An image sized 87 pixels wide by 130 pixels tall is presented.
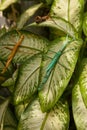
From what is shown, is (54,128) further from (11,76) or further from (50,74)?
(11,76)

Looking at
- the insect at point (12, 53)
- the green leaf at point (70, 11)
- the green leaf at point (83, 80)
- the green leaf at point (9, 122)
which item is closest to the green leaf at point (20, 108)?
the green leaf at point (9, 122)

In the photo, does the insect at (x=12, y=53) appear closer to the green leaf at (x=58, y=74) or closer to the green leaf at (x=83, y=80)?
the green leaf at (x=58, y=74)

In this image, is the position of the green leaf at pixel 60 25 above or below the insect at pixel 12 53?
above

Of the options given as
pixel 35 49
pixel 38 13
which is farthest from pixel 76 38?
pixel 38 13

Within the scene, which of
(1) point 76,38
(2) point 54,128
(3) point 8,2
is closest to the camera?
(2) point 54,128

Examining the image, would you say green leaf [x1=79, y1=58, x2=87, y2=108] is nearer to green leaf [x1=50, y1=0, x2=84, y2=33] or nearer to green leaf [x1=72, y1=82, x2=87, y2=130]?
green leaf [x1=72, y1=82, x2=87, y2=130]

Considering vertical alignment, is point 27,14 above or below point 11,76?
above

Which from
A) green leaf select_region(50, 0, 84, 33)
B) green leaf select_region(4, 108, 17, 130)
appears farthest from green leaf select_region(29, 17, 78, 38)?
green leaf select_region(4, 108, 17, 130)
